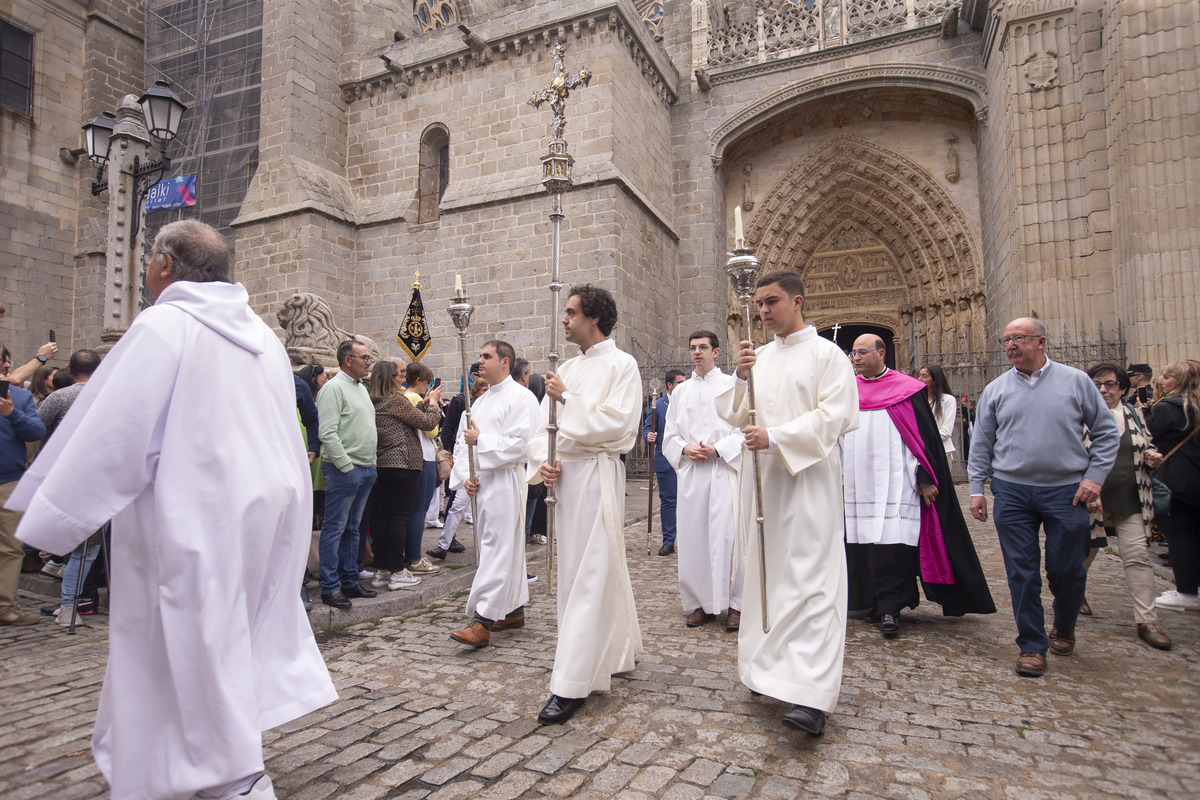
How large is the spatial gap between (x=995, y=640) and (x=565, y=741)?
2935 millimetres

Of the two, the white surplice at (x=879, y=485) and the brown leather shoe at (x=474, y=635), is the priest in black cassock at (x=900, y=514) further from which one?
the brown leather shoe at (x=474, y=635)

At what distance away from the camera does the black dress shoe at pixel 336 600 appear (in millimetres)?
4820

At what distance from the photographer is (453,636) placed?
418 cm

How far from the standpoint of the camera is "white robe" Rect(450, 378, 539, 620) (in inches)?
171

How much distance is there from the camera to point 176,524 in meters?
2.12

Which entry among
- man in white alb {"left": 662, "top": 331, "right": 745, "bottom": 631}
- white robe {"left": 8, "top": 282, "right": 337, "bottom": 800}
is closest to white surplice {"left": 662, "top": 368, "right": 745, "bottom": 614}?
man in white alb {"left": 662, "top": 331, "right": 745, "bottom": 631}

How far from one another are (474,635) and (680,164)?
14524 millimetres

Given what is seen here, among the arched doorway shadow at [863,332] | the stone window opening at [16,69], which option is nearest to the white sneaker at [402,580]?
the arched doorway shadow at [863,332]

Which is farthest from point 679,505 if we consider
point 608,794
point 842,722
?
point 608,794

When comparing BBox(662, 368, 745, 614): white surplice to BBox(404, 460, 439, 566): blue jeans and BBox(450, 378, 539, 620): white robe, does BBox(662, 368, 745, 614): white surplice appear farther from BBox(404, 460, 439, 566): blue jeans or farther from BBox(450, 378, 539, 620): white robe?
BBox(404, 460, 439, 566): blue jeans

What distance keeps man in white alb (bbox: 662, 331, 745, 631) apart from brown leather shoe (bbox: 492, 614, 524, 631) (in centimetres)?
111

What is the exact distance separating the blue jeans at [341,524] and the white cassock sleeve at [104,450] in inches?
108

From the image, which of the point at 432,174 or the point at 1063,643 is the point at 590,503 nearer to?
the point at 1063,643

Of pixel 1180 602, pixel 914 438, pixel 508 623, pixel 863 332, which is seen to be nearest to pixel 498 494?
pixel 508 623
